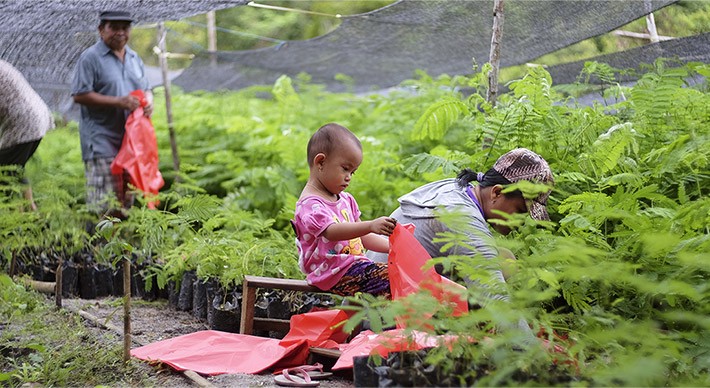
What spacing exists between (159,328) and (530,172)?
270 cm

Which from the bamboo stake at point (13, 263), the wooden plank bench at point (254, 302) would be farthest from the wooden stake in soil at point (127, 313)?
the bamboo stake at point (13, 263)

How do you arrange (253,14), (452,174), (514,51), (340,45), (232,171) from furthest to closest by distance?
(253,14) < (232,171) < (340,45) < (514,51) < (452,174)

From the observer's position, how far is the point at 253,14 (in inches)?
1059

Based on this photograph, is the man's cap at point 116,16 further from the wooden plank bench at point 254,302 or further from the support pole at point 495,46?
the wooden plank bench at point 254,302

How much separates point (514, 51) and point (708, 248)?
4.45m

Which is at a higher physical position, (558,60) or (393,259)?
(558,60)

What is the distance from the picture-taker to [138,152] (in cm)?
798

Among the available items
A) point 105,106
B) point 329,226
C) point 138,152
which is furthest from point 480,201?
point 105,106

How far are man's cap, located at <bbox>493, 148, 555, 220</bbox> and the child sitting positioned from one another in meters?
0.77

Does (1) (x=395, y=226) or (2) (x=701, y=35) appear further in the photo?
(2) (x=701, y=35)

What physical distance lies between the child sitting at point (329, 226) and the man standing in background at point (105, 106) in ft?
12.2

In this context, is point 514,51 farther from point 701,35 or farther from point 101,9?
point 101,9

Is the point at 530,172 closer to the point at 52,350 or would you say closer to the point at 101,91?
the point at 52,350

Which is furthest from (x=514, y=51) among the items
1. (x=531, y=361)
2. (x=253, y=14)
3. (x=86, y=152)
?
(x=253, y=14)
